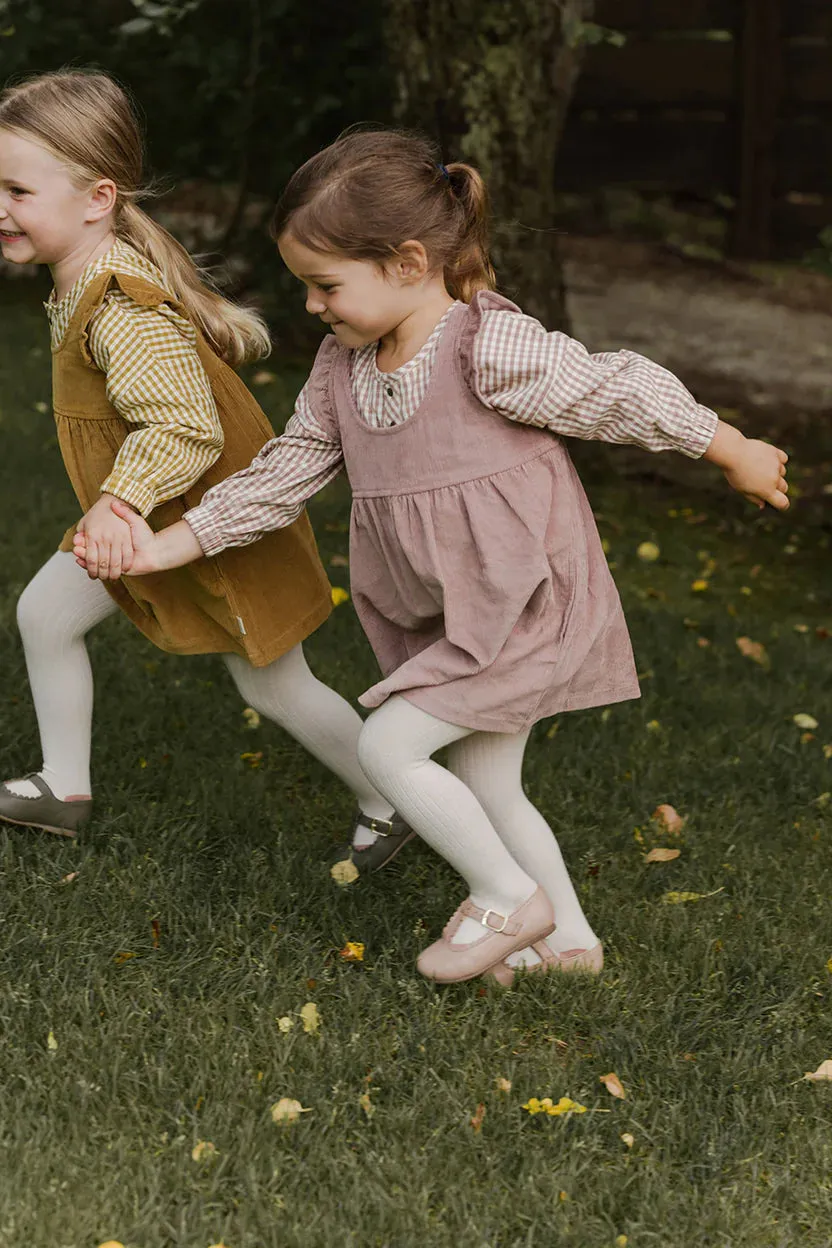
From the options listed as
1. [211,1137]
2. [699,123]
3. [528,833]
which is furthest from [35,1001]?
[699,123]

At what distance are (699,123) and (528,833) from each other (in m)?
8.68

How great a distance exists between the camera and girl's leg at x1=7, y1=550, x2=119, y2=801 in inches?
124

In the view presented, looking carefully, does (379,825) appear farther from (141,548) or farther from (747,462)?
(747,462)

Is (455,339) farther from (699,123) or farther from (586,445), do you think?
(699,123)

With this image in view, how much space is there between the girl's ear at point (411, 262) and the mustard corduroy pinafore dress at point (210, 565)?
0.51 m

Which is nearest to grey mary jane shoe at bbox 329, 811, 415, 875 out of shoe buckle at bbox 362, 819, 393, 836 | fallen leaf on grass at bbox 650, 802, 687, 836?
shoe buckle at bbox 362, 819, 393, 836

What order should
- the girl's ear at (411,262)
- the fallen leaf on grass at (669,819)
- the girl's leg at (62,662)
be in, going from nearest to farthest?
the girl's ear at (411,262) → the girl's leg at (62,662) → the fallen leaf on grass at (669,819)

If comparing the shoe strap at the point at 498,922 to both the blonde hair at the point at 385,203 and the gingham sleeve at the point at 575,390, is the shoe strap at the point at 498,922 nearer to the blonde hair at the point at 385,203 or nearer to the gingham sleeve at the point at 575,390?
the gingham sleeve at the point at 575,390

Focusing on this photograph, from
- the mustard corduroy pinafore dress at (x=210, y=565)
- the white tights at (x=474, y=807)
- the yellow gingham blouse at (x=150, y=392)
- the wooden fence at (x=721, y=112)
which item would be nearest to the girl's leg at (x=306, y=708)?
the mustard corduroy pinafore dress at (x=210, y=565)

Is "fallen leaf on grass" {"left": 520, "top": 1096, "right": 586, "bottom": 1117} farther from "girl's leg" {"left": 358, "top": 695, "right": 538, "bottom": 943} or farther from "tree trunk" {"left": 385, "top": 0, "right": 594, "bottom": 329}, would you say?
"tree trunk" {"left": 385, "top": 0, "right": 594, "bottom": 329}

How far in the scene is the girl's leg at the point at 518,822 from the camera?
9.34 ft

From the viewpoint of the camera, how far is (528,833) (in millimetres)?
2895

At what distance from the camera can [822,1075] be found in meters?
2.67

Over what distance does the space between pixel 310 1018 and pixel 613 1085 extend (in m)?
0.53
